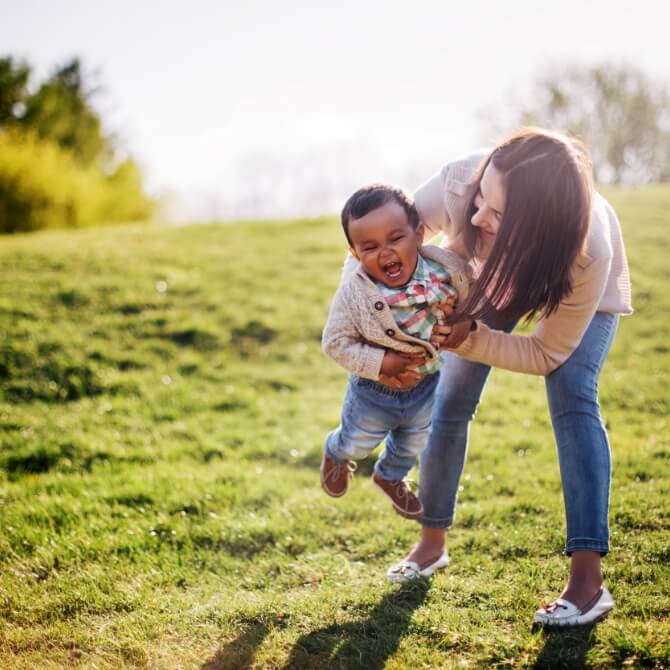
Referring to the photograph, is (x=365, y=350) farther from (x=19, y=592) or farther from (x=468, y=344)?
(x=19, y=592)

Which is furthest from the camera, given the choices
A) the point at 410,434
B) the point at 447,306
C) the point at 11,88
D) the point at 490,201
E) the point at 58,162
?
the point at 11,88

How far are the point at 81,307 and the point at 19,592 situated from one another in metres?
5.48

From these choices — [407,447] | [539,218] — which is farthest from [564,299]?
[407,447]

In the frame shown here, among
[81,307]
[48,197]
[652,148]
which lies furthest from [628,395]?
[652,148]

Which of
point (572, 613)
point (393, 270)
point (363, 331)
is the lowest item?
point (572, 613)

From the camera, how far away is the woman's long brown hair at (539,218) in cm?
250

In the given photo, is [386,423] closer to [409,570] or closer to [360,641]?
[409,570]

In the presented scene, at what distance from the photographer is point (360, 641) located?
9.08ft

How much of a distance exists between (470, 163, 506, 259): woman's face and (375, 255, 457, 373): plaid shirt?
0.28 meters

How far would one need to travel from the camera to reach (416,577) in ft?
10.6

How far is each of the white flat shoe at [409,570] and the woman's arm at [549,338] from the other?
108 cm

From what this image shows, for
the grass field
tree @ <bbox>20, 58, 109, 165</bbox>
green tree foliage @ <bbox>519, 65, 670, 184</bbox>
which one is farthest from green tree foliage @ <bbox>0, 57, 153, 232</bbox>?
green tree foliage @ <bbox>519, 65, 670, 184</bbox>

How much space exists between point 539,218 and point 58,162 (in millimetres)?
19625

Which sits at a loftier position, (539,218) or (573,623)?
(539,218)
